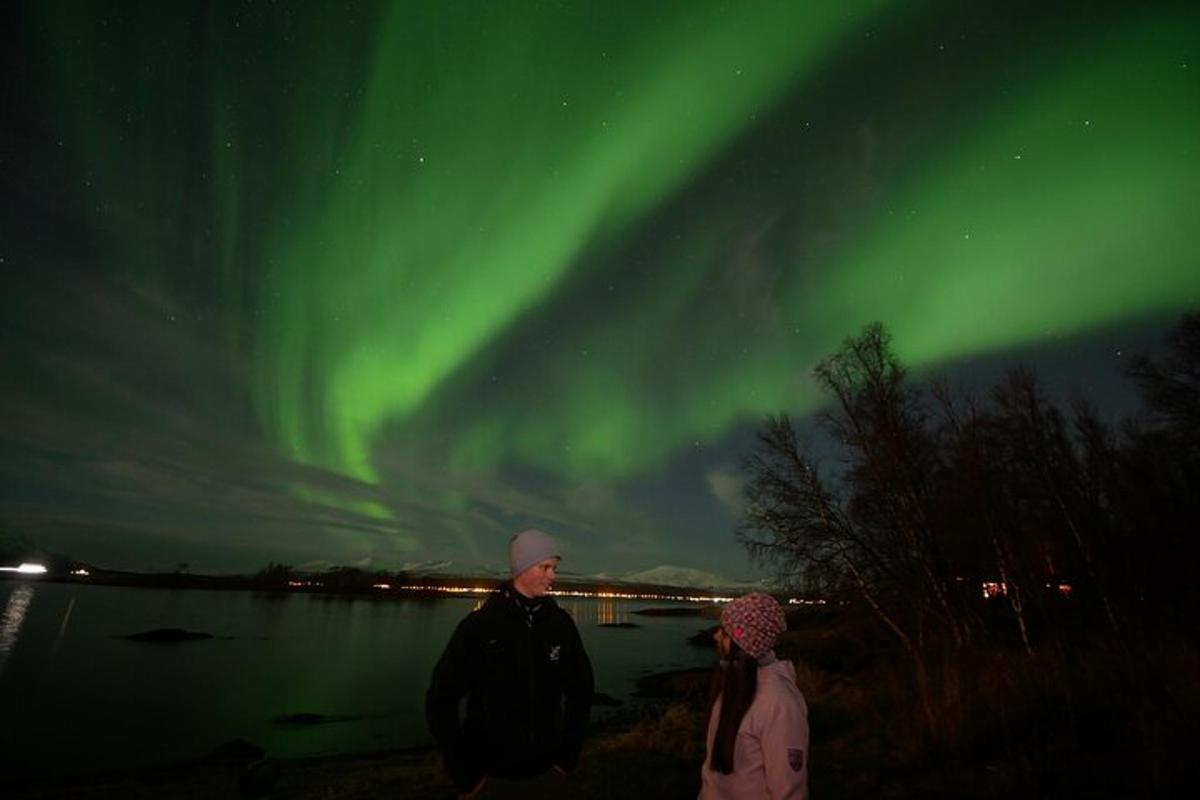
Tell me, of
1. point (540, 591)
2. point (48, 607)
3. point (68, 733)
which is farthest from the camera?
point (48, 607)

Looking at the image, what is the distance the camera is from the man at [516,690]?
3.72 metres

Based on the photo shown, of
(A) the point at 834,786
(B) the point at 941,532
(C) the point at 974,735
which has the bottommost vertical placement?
(A) the point at 834,786

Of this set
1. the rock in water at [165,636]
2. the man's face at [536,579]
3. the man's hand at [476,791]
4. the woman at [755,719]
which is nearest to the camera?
the woman at [755,719]

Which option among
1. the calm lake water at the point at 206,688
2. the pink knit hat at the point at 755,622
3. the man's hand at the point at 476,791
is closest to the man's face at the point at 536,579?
the man's hand at the point at 476,791

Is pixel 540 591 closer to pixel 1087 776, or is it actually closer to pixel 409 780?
pixel 1087 776

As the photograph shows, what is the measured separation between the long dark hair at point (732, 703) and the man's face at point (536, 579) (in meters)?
1.36

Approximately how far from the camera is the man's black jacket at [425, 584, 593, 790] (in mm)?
3717

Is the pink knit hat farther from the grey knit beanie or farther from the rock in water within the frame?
the rock in water

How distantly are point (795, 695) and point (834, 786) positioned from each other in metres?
7.77

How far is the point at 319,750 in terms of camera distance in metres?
24.6

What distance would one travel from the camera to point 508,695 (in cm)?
390

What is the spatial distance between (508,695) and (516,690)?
0.06m

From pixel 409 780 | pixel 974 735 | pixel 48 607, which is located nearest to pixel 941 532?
pixel 974 735

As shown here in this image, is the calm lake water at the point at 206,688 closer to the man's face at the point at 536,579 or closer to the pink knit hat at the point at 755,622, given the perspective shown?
the man's face at the point at 536,579
